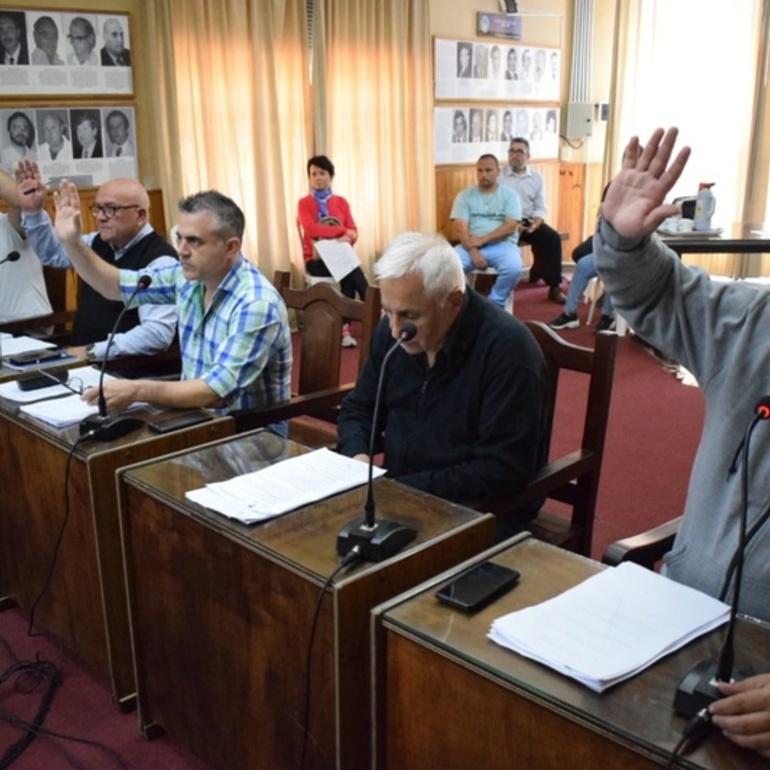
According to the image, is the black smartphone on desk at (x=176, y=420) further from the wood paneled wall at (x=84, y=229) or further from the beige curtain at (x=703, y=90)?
the beige curtain at (x=703, y=90)

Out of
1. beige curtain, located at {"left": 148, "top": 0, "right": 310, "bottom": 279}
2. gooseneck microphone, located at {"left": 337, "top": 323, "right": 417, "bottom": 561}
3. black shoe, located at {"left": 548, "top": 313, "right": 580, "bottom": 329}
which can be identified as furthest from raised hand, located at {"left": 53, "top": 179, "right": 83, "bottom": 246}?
black shoe, located at {"left": 548, "top": 313, "right": 580, "bottom": 329}

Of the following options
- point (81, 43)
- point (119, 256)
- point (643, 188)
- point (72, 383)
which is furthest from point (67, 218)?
point (81, 43)

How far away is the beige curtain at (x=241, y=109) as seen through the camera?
510 centimetres

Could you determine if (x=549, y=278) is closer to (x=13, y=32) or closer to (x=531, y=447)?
(x=13, y=32)

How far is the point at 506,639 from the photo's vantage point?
1099 mm

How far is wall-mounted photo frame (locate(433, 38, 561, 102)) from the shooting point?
6.79m

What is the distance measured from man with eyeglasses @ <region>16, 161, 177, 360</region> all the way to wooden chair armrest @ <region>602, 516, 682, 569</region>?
177cm

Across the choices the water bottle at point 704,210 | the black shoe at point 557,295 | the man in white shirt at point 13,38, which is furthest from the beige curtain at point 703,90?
the man in white shirt at point 13,38

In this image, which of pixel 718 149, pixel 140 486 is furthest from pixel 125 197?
pixel 718 149

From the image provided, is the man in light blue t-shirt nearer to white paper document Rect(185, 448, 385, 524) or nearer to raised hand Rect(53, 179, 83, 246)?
raised hand Rect(53, 179, 83, 246)

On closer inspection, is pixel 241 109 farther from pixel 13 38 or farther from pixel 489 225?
pixel 489 225

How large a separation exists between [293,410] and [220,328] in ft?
0.99

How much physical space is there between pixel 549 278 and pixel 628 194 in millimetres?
5942

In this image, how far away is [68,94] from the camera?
478 centimetres
